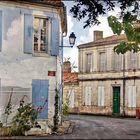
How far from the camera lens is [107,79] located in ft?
151

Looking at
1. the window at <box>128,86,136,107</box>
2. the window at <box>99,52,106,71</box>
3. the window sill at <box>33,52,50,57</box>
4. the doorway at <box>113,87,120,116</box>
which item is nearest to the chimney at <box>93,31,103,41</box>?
the window at <box>99,52,106,71</box>

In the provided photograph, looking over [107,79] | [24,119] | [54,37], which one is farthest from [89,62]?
[24,119]

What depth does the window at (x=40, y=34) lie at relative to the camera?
24547mm

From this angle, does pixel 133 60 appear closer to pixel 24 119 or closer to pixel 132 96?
pixel 132 96

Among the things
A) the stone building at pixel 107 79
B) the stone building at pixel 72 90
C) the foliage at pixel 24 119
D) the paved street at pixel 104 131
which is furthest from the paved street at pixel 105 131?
the stone building at pixel 72 90

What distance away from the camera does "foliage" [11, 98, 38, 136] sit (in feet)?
72.7

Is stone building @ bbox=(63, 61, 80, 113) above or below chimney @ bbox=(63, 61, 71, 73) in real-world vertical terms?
below

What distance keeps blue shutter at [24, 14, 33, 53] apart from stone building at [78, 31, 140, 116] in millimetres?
20244

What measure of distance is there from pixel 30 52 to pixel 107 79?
74.2 ft

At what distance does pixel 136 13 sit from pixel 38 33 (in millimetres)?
10564

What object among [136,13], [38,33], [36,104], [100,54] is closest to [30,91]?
[36,104]

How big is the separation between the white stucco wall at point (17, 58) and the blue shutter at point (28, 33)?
15cm

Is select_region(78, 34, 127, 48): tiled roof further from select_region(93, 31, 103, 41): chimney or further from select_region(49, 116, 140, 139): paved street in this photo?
select_region(49, 116, 140, 139): paved street

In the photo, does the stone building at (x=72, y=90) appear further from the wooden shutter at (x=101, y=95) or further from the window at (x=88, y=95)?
the wooden shutter at (x=101, y=95)
